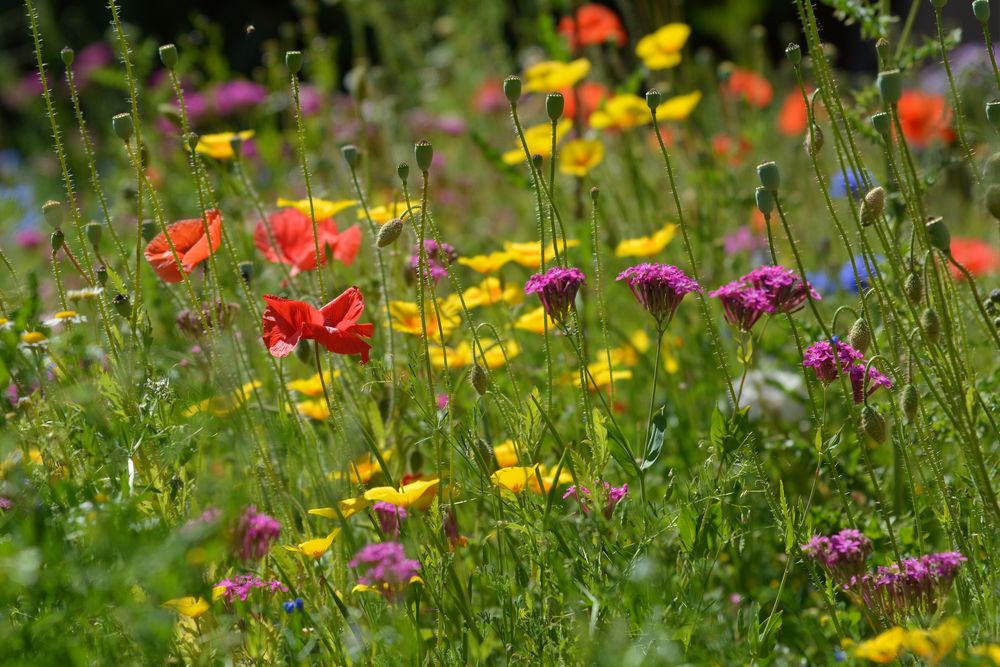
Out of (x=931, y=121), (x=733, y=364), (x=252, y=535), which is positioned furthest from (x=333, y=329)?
(x=931, y=121)

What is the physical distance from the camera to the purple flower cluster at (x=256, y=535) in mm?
1419

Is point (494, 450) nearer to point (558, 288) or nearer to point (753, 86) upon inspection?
point (558, 288)

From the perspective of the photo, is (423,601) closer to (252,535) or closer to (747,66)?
(252,535)

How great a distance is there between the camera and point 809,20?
1.35 metres

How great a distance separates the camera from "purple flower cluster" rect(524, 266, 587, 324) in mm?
1429

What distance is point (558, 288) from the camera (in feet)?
4.72

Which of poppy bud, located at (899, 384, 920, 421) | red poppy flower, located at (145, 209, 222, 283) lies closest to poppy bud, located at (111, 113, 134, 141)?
red poppy flower, located at (145, 209, 222, 283)

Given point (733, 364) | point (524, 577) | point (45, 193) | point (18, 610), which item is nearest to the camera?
point (18, 610)

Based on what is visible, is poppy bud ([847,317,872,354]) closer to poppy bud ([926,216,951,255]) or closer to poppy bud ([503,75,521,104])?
poppy bud ([926,216,951,255])

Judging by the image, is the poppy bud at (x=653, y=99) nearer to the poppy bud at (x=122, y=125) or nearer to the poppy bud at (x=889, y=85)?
the poppy bud at (x=889, y=85)

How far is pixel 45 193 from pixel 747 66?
9.67ft

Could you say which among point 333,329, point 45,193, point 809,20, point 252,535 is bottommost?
point 45,193

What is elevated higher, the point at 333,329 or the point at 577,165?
the point at 333,329

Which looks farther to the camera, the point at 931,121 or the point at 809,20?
the point at 931,121
